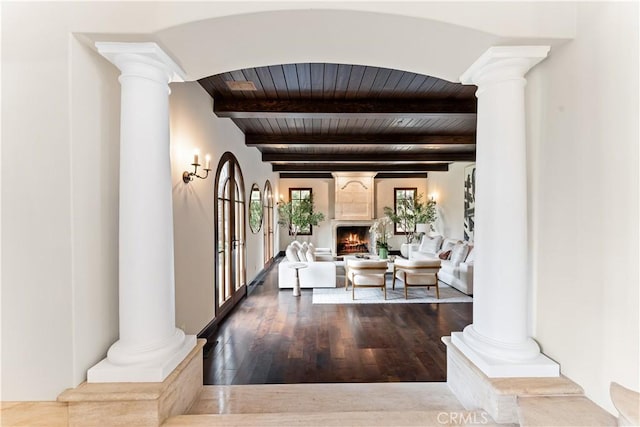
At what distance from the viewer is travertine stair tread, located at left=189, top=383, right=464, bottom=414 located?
162cm

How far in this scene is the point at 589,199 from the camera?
4.06 feet

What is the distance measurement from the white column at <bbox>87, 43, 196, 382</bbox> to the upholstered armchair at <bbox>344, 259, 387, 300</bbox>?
12.7 feet

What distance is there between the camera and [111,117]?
4.97 ft

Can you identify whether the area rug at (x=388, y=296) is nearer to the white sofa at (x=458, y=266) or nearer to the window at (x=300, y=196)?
the white sofa at (x=458, y=266)

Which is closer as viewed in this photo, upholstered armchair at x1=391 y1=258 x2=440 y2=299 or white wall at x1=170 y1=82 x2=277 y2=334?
white wall at x1=170 y1=82 x2=277 y2=334

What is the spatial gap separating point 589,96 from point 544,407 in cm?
135

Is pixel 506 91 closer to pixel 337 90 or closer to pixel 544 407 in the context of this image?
pixel 544 407

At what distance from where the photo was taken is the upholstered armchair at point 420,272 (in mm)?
5121

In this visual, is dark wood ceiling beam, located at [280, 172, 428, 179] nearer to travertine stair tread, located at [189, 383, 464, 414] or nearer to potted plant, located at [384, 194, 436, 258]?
potted plant, located at [384, 194, 436, 258]

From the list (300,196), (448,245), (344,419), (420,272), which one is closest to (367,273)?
(420,272)

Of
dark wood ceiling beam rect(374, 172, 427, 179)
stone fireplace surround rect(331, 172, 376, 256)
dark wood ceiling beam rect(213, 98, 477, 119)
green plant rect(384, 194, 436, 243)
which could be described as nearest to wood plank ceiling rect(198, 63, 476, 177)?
dark wood ceiling beam rect(213, 98, 477, 119)

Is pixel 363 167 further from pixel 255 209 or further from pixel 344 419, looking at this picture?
pixel 344 419

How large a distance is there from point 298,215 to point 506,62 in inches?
353

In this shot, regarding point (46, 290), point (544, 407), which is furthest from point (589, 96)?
point (46, 290)
